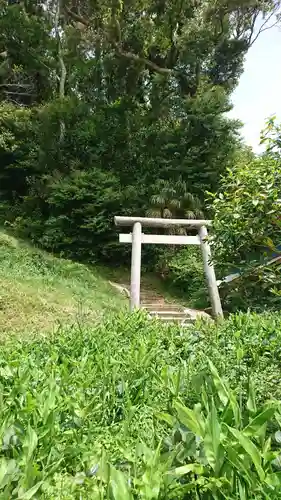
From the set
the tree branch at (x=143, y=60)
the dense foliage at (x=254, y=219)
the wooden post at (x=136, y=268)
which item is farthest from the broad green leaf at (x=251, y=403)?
the tree branch at (x=143, y=60)

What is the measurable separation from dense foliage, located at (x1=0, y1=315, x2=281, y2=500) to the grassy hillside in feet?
6.75

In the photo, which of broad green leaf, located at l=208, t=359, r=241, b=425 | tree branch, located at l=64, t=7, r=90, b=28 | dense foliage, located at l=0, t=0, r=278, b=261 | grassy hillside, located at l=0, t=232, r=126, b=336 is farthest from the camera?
tree branch, located at l=64, t=7, r=90, b=28

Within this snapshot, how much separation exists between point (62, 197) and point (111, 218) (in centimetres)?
177

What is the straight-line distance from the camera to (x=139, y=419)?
6.11 ft

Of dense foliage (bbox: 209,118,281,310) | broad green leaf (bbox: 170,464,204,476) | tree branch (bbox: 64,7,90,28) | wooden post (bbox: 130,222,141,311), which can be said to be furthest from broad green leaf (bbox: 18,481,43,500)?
tree branch (bbox: 64,7,90,28)

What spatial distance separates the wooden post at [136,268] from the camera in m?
6.82

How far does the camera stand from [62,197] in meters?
13.3

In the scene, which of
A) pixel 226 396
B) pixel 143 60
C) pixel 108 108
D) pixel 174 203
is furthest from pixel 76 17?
pixel 226 396

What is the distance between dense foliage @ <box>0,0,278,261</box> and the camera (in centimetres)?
1339

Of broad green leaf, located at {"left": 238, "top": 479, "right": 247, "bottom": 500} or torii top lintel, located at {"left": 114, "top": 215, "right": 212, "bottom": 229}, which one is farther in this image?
torii top lintel, located at {"left": 114, "top": 215, "right": 212, "bottom": 229}

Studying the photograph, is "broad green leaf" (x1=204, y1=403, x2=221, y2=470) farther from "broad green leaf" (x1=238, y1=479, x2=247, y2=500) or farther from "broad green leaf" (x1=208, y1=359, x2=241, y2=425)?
"broad green leaf" (x1=208, y1=359, x2=241, y2=425)

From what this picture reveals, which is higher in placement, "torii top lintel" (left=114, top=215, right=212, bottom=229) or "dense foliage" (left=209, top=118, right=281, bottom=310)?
"torii top lintel" (left=114, top=215, right=212, bottom=229)

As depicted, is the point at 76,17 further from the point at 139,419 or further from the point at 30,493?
the point at 30,493

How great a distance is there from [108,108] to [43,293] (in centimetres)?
965
